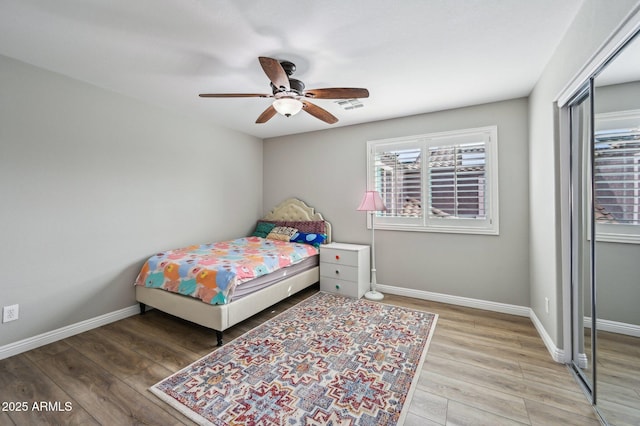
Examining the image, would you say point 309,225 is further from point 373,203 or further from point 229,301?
point 229,301

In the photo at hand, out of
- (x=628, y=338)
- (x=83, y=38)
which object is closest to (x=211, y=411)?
(x=628, y=338)

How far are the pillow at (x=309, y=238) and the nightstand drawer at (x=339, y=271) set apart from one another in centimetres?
36

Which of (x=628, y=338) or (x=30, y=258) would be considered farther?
(x=30, y=258)

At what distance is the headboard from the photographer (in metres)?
4.32

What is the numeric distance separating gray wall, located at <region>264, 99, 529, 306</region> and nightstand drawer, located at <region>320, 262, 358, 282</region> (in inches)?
20.6

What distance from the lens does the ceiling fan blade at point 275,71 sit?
5.67ft

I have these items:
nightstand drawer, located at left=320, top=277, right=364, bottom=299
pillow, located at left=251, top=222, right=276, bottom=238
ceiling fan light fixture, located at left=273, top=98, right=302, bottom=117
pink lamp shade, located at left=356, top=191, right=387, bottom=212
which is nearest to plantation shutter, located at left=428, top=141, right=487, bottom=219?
pink lamp shade, located at left=356, top=191, right=387, bottom=212

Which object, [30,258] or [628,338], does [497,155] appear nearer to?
[628,338]

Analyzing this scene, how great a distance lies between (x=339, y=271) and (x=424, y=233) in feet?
4.05

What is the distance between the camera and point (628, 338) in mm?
1399

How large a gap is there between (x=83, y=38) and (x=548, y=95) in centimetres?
370

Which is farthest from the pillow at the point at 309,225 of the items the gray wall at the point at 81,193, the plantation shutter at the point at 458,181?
the plantation shutter at the point at 458,181

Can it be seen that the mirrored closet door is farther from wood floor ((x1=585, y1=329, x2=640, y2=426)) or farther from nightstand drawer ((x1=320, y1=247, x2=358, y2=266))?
nightstand drawer ((x1=320, y1=247, x2=358, y2=266))

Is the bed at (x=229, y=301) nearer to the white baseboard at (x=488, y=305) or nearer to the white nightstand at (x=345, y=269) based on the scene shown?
the white nightstand at (x=345, y=269)
